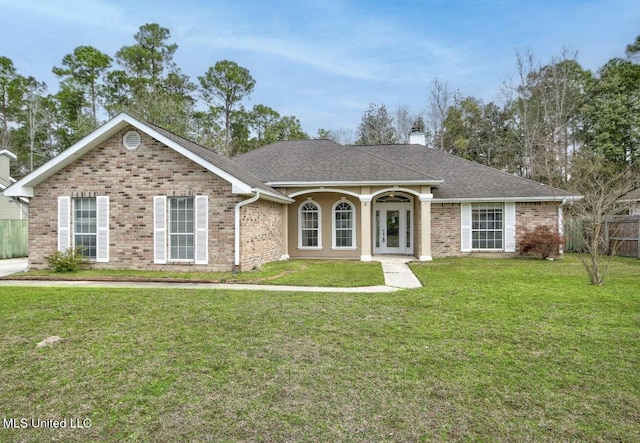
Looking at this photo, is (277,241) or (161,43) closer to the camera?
(277,241)

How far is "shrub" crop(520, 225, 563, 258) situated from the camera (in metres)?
15.0

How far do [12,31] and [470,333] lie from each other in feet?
120

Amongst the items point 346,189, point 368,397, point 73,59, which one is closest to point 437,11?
point 346,189

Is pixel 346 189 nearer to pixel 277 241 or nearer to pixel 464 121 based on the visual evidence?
pixel 277 241

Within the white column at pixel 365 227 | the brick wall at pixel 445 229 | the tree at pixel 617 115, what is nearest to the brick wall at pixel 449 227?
the brick wall at pixel 445 229

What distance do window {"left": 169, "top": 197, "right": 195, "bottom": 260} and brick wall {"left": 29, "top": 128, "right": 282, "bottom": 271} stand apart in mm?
287

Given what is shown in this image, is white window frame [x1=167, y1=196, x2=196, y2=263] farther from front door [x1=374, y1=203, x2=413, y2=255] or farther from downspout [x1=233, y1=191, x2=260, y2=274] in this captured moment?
front door [x1=374, y1=203, x2=413, y2=255]

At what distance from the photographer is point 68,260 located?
11.3 m

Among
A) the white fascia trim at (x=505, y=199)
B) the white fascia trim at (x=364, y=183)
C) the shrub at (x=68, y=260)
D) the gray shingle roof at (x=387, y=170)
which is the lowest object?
the shrub at (x=68, y=260)

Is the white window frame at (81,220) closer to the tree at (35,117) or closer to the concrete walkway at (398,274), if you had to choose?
the concrete walkway at (398,274)

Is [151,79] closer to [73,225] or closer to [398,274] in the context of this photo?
[73,225]

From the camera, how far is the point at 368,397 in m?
3.54

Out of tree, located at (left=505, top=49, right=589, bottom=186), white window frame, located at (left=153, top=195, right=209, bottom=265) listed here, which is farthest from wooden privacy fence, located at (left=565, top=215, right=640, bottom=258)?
white window frame, located at (left=153, top=195, right=209, bottom=265)

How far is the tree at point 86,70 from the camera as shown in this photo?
3431 centimetres
